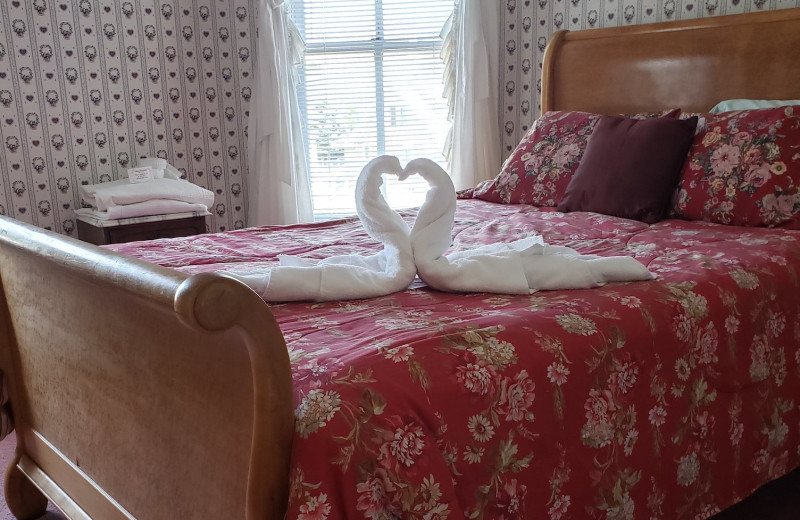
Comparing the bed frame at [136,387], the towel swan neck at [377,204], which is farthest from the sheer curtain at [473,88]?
the bed frame at [136,387]

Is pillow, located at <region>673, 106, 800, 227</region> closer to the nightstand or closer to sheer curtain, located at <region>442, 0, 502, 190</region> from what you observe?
sheer curtain, located at <region>442, 0, 502, 190</region>

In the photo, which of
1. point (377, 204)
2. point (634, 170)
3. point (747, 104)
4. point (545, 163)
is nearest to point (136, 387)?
point (377, 204)

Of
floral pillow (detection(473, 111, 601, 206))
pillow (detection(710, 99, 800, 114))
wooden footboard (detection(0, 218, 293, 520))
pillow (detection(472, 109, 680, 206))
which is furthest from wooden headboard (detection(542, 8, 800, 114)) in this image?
wooden footboard (detection(0, 218, 293, 520))

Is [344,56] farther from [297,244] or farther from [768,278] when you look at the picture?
[768,278]

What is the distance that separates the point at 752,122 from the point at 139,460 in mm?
1939

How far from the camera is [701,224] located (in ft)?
7.21

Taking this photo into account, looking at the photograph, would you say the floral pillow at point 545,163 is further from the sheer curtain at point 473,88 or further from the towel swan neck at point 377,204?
the towel swan neck at point 377,204

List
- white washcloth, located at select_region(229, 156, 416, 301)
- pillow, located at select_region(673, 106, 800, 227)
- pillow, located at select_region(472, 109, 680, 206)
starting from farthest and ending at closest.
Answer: pillow, located at select_region(472, 109, 680, 206) → pillow, located at select_region(673, 106, 800, 227) → white washcloth, located at select_region(229, 156, 416, 301)

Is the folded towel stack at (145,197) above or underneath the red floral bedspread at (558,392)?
above

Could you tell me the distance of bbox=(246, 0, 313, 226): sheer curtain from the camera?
3514mm

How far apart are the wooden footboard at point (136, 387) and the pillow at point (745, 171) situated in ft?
5.52

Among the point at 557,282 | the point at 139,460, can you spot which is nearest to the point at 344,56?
the point at 557,282

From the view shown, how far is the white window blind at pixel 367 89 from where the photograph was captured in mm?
3664

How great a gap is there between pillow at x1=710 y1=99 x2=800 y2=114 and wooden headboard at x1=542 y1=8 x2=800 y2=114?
64 millimetres
